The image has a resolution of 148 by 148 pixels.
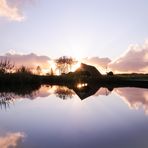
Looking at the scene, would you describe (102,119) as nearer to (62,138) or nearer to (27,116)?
(27,116)

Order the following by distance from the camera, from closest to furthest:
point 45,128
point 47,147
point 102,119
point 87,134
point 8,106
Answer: point 47,147
point 87,134
point 45,128
point 102,119
point 8,106

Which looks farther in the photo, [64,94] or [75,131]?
[64,94]

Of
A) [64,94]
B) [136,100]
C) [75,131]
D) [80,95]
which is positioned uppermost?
[64,94]

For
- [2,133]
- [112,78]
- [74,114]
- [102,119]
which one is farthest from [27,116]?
[112,78]

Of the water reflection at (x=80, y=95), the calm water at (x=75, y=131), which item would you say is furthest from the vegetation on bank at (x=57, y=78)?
the calm water at (x=75, y=131)

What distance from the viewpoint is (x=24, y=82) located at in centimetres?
5981

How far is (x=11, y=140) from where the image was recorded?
12.1 m

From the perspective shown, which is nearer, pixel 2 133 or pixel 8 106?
pixel 2 133

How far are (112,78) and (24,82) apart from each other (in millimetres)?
15847

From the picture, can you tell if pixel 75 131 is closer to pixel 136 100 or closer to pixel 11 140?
pixel 11 140

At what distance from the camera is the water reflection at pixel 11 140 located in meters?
11.2

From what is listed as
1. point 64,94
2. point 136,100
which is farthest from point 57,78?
point 136,100

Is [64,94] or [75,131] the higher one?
[64,94]

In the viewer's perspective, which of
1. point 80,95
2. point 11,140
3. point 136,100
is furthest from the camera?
point 80,95
